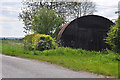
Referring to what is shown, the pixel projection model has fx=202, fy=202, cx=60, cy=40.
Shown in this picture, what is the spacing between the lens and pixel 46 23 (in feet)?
114

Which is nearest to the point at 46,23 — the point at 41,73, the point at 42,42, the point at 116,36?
the point at 42,42

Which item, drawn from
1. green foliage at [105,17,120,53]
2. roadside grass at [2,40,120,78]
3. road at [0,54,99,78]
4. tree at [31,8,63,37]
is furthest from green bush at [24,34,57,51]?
road at [0,54,99,78]

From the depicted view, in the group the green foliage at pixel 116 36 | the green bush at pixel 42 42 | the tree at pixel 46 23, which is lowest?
the green bush at pixel 42 42

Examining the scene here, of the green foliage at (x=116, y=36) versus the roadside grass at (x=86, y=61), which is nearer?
the roadside grass at (x=86, y=61)

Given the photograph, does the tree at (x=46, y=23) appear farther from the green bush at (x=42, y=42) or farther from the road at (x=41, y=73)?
the road at (x=41, y=73)

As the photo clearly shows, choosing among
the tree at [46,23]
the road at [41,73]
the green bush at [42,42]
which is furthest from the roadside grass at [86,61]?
the tree at [46,23]

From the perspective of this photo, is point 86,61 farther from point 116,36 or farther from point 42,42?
point 42,42

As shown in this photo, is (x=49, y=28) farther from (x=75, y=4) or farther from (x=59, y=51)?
(x=59, y=51)

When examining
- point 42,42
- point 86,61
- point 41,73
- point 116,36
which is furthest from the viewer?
point 42,42

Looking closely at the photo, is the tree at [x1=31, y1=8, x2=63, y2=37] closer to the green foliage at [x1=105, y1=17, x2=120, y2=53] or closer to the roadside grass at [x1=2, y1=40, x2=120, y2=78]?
the roadside grass at [x1=2, y1=40, x2=120, y2=78]

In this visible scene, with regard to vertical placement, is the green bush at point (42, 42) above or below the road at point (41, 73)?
above

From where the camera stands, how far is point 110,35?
620 inches

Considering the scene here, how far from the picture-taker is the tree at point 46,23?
3466 cm

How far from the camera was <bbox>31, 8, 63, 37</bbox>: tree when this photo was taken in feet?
114
